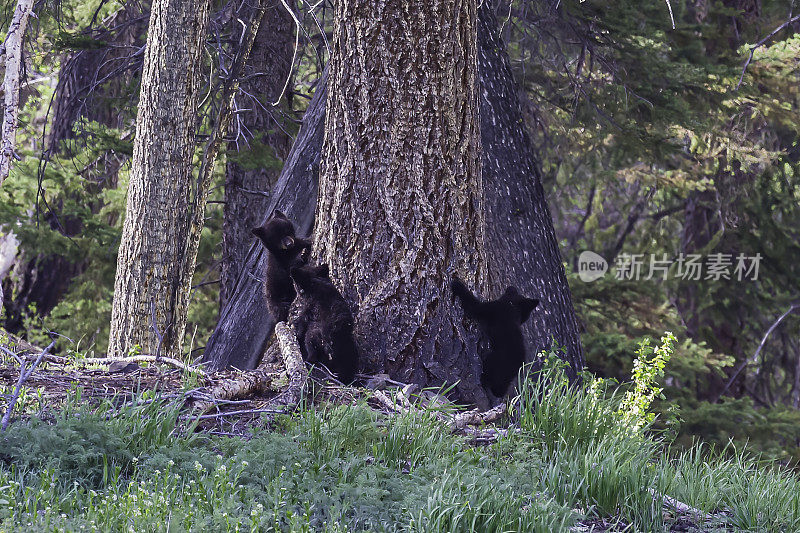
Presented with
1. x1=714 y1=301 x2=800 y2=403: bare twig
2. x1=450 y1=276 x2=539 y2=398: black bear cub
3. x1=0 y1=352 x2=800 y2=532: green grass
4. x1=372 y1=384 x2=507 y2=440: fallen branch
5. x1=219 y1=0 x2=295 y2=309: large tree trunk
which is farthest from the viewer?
x1=714 y1=301 x2=800 y2=403: bare twig

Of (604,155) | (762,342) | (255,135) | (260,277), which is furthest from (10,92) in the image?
(762,342)

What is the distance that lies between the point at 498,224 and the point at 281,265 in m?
2.74

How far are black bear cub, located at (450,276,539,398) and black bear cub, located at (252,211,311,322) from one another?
1.35 metres

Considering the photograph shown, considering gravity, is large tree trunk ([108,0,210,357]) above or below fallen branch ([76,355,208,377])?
above

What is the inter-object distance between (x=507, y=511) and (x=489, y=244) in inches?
182

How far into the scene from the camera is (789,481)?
4.52 m

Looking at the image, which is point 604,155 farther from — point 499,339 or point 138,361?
point 138,361

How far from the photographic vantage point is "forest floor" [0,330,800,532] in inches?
129

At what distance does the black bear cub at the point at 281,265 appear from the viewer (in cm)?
599

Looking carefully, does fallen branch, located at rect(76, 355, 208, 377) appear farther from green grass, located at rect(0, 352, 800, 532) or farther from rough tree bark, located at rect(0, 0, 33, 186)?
rough tree bark, located at rect(0, 0, 33, 186)

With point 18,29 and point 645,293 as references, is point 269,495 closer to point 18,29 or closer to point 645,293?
point 18,29

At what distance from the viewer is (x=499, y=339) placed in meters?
5.54

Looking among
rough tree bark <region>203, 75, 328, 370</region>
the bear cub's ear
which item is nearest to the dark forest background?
rough tree bark <region>203, 75, 328, 370</region>

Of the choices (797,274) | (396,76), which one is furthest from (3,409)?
(797,274)
